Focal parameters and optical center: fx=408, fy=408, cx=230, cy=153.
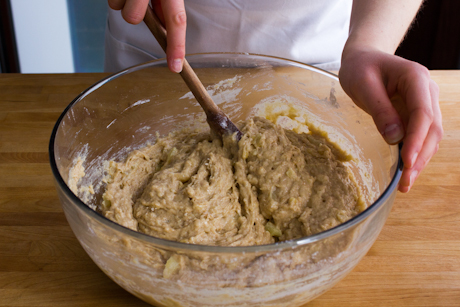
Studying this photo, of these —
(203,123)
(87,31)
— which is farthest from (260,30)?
(87,31)

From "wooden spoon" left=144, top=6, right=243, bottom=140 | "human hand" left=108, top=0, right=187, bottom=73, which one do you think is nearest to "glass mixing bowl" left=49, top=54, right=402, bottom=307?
"wooden spoon" left=144, top=6, right=243, bottom=140

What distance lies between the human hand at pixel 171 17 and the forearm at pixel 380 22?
20.0 inches

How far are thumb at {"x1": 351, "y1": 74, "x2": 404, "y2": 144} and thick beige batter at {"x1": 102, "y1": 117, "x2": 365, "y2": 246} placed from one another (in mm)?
221

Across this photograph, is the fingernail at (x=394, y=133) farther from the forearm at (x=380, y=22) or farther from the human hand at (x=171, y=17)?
the human hand at (x=171, y=17)

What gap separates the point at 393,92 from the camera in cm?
101

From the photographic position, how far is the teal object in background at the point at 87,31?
138 inches

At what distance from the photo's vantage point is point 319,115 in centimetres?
137

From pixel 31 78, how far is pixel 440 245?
1.66m

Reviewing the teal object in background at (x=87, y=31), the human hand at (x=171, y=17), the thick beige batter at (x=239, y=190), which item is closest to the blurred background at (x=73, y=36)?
the teal object in background at (x=87, y=31)

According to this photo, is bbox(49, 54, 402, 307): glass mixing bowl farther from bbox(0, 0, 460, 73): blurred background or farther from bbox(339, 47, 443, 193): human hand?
bbox(0, 0, 460, 73): blurred background

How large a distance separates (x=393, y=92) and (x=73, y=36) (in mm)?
3341

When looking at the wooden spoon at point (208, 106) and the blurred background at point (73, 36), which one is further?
the blurred background at point (73, 36)

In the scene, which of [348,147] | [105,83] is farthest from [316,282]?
[105,83]

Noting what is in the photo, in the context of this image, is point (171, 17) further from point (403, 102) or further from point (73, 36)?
point (73, 36)
